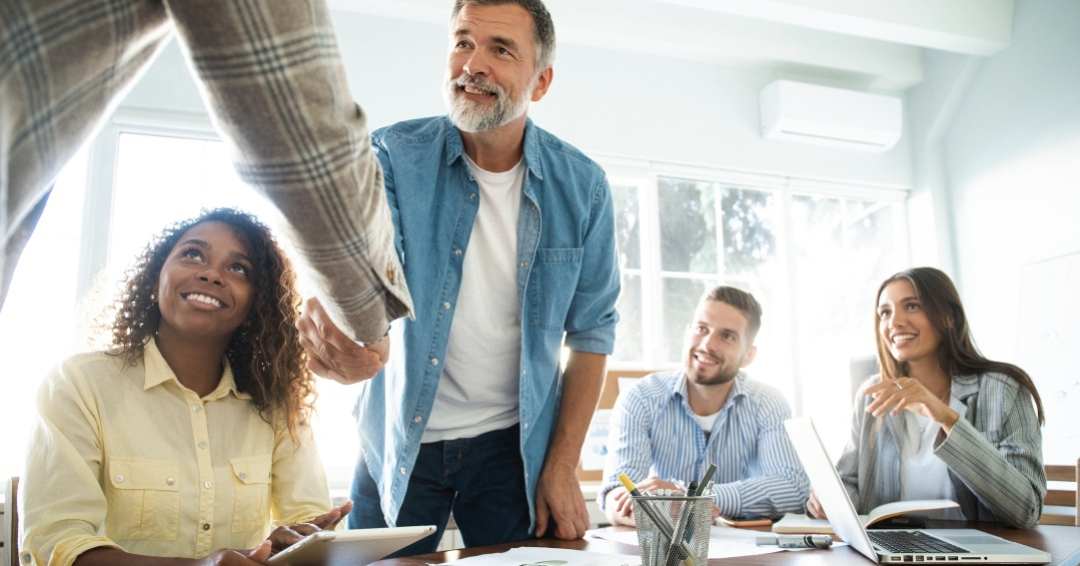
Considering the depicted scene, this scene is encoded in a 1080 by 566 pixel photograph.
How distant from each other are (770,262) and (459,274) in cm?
343

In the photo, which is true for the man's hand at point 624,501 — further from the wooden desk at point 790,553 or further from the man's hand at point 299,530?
the man's hand at point 299,530

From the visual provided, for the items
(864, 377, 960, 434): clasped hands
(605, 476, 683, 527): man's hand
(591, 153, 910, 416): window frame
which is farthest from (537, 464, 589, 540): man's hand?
(591, 153, 910, 416): window frame

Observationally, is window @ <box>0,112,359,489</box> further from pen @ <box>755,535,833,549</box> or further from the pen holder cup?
the pen holder cup

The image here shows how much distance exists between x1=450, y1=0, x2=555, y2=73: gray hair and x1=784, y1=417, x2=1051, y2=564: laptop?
2.75 ft

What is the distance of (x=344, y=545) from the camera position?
38.9 inches

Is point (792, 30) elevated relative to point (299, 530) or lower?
elevated

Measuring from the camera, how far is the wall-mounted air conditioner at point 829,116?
4422 millimetres

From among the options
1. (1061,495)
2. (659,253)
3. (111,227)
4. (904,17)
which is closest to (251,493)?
(1061,495)

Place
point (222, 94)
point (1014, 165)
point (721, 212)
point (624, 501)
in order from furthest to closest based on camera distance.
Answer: point (721, 212) < point (1014, 165) < point (624, 501) < point (222, 94)

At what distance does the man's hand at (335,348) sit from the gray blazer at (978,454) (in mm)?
1316

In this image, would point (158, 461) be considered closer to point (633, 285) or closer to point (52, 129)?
point (52, 129)

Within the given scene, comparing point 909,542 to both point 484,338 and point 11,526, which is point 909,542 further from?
point 11,526

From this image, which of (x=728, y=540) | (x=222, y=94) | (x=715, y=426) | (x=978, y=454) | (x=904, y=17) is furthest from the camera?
(x=904, y=17)

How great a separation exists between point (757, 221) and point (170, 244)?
11.7 feet
